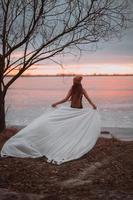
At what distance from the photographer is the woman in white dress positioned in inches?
424

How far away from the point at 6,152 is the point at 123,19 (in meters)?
5.06

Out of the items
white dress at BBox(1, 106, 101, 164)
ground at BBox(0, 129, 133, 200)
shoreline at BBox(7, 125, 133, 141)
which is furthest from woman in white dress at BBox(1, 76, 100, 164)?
shoreline at BBox(7, 125, 133, 141)

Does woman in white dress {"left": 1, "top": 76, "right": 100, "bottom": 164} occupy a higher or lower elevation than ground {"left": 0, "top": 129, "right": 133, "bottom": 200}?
higher

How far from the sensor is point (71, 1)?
1366 centimetres

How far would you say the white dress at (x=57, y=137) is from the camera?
10.8 meters

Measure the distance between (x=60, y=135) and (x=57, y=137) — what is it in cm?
10

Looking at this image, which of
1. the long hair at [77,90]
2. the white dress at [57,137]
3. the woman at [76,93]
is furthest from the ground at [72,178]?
the long hair at [77,90]

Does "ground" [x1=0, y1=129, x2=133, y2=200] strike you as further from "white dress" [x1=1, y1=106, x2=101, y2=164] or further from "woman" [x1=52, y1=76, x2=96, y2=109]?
"woman" [x1=52, y1=76, x2=96, y2=109]

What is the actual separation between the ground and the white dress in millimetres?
259

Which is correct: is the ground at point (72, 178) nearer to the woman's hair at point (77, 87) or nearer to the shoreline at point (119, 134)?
the woman's hair at point (77, 87)

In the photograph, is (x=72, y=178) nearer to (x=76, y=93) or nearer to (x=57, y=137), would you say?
(x=57, y=137)

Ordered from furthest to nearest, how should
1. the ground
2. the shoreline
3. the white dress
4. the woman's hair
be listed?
the shoreline, the woman's hair, the white dress, the ground

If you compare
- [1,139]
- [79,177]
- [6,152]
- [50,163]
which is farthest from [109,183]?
[1,139]

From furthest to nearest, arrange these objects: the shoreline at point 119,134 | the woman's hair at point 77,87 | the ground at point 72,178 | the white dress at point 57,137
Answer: the shoreline at point 119,134 < the woman's hair at point 77,87 < the white dress at point 57,137 < the ground at point 72,178
